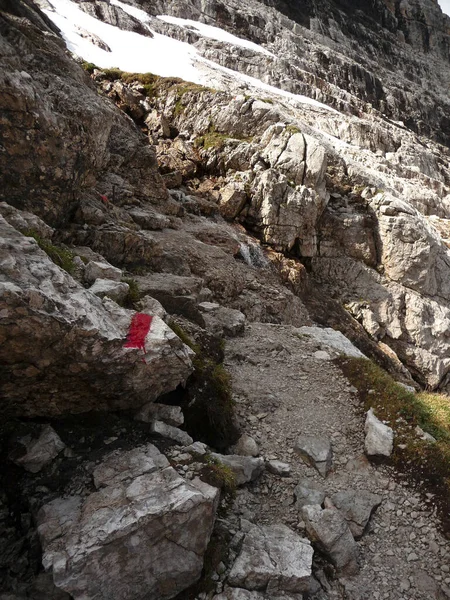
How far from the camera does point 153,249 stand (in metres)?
15.7

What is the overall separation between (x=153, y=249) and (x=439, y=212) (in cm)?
3417

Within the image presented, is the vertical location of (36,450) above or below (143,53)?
below

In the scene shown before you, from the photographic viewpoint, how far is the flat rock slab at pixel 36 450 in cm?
537

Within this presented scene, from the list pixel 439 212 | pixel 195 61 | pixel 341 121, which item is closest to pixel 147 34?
pixel 195 61

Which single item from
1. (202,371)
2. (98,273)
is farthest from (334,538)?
(98,273)

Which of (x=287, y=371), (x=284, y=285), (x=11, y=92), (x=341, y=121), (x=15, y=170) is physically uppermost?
(x=341, y=121)

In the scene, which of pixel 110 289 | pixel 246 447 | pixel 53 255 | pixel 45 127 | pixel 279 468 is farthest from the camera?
pixel 45 127

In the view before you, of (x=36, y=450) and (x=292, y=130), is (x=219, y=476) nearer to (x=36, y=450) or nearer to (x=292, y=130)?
(x=36, y=450)

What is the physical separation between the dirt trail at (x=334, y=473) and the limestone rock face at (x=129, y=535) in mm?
1608

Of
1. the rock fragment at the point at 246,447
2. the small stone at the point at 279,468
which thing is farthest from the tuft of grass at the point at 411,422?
the rock fragment at the point at 246,447

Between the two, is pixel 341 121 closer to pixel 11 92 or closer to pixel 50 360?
pixel 11 92

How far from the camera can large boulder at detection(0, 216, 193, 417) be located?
5.00 metres

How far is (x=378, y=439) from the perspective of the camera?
26.3 ft

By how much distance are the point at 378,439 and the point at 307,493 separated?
2239mm
